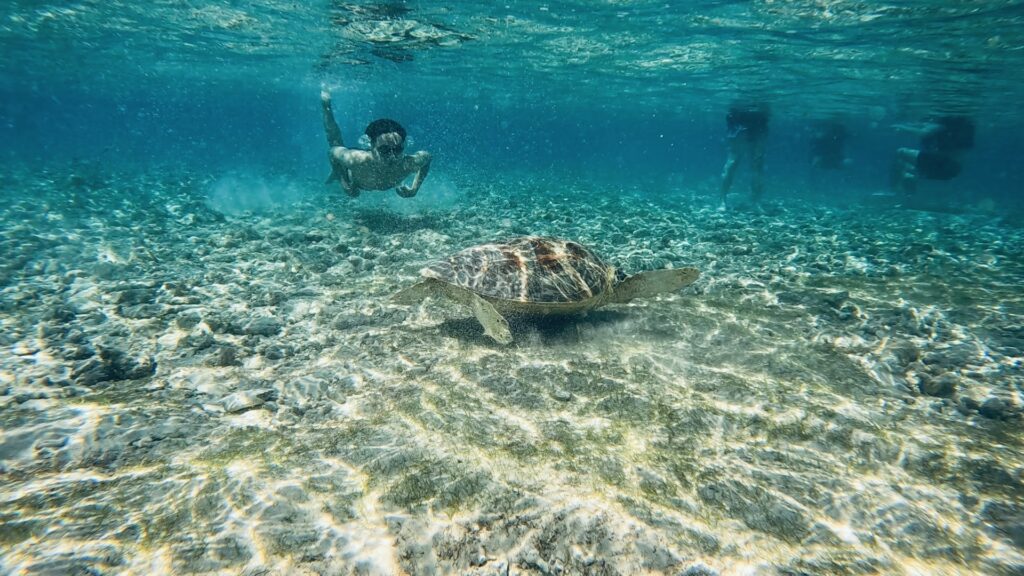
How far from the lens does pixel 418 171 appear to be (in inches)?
533

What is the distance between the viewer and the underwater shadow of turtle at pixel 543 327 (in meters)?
6.11

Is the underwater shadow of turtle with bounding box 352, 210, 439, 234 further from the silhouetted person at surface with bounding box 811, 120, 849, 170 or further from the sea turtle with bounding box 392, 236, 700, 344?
the silhouetted person at surface with bounding box 811, 120, 849, 170

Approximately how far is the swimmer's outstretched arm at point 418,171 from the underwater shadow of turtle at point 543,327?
7688 mm

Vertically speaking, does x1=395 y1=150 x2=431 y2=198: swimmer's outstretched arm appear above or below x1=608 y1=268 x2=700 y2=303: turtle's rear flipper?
above

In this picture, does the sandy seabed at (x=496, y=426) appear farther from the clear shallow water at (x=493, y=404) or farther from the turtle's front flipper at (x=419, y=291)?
the turtle's front flipper at (x=419, y=291)

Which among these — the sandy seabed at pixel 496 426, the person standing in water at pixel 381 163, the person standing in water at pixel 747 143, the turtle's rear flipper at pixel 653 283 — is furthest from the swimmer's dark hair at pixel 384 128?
the person standing in water at pixel 747 143

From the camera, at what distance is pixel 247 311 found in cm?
700

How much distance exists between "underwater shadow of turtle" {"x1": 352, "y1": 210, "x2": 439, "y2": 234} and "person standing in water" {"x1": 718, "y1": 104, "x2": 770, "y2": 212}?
15.7 meters

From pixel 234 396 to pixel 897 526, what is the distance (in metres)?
6.00

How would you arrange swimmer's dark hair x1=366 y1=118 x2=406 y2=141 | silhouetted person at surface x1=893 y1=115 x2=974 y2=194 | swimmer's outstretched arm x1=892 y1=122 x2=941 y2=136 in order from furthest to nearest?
swimmer's outstretched arm x1=892 y1=122 x2=941 y2=136 < silhouetted person at surface x1=893 y1=115 x2=974 y2=194 < swimmer's dark hair x1=366 y1=118 x2=406 y2=141

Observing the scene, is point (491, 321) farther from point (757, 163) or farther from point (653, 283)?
point (757, 163)

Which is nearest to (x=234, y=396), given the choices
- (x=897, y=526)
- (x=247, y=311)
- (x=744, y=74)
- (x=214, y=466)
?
(x=214, y=466)

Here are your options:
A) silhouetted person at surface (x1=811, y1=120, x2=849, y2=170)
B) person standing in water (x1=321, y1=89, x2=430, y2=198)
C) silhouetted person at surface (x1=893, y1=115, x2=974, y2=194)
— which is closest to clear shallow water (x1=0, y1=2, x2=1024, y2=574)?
person standing in water (x1=321, y1=89, x2=430, y2=198)

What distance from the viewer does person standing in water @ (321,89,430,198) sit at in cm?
1270
